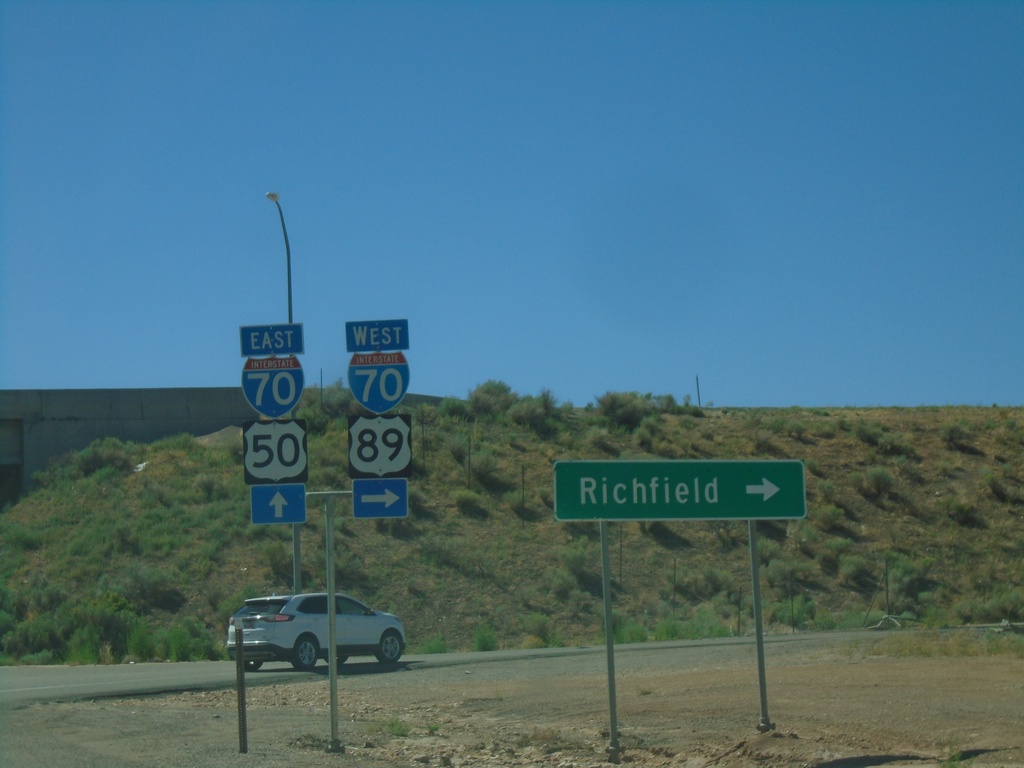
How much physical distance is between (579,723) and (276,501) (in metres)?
4.59

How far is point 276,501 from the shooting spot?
12930mm

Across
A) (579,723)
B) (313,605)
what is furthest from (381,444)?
(313,605)

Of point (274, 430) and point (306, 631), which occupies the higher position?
point (274, 430)

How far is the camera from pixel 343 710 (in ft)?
52.9

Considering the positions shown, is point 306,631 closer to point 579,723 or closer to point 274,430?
point 579,723

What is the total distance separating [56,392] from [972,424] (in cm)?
4690

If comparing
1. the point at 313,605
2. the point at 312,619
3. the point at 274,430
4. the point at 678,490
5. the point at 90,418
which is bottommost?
the point at 312,619

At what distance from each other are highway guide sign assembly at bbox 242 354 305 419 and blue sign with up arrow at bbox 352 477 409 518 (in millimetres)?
1508

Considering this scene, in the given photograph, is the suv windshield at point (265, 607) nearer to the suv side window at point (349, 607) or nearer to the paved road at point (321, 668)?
the paved road at point (321, 668)

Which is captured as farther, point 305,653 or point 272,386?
point 305,653

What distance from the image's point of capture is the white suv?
76.8ft

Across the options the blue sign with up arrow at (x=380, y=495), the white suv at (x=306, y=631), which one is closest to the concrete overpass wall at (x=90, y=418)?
the white suv at (x=306, y=631)

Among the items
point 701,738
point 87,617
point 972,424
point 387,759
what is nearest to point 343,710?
point 387,759

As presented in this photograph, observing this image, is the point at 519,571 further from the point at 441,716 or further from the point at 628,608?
the point at 441,716
